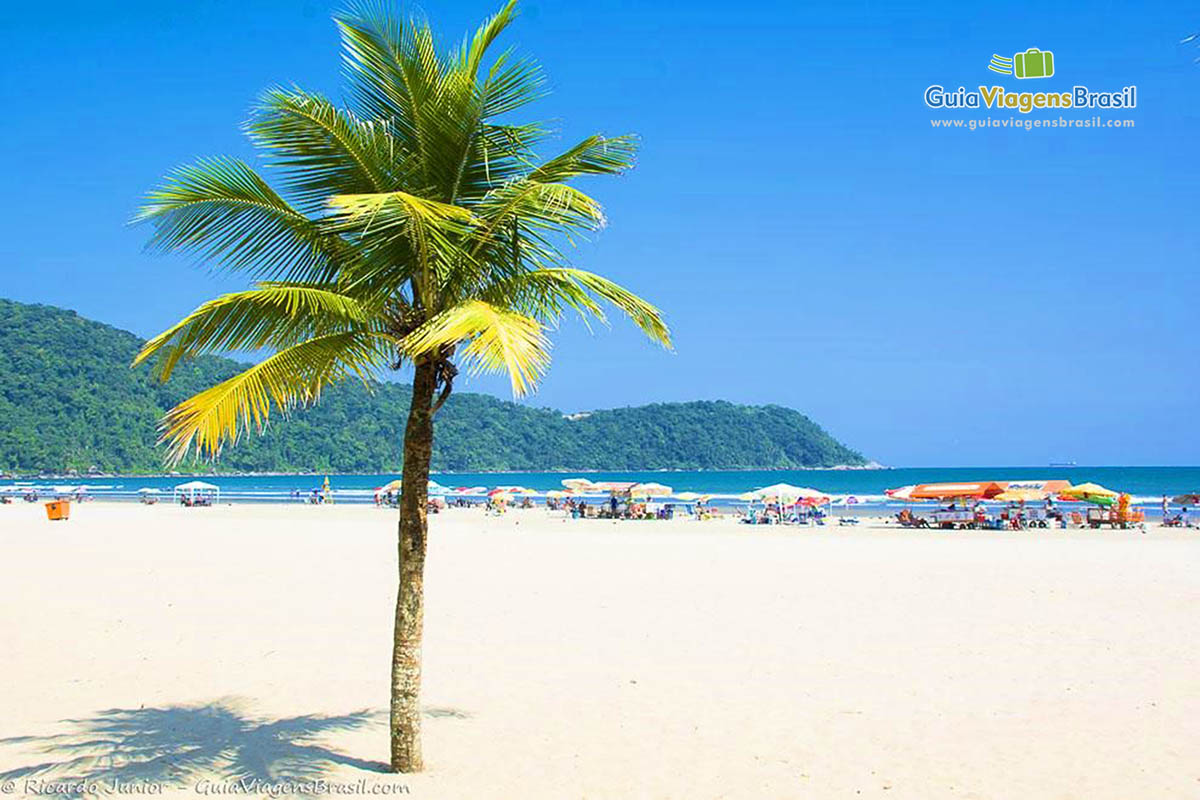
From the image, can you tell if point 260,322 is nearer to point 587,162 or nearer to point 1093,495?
point 587,162

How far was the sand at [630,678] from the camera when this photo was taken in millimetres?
5777

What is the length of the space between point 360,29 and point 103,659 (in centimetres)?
661

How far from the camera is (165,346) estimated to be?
5203 mm

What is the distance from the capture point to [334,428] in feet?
474

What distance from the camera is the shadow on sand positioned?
563 centimetres

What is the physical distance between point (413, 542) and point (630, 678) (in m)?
3.66

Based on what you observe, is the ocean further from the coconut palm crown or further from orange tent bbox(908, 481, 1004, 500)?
the coconut palm crown

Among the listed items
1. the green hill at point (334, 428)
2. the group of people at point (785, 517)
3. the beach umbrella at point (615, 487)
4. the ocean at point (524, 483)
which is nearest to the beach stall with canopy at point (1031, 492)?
the group of people at point (785, 517)

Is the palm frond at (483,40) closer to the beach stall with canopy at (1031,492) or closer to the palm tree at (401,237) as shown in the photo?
the palm tree at (401,237)

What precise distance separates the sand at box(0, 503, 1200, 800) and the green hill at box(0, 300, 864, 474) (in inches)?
1434

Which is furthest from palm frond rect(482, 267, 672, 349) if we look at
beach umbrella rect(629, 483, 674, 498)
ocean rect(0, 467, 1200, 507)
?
ocean rect(0, 467, 1200, 507)

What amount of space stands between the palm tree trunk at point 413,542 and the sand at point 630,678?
663mm

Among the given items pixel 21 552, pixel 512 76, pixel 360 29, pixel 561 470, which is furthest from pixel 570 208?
pixel 561 470

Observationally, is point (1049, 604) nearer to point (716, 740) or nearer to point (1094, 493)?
point (716, 740)
